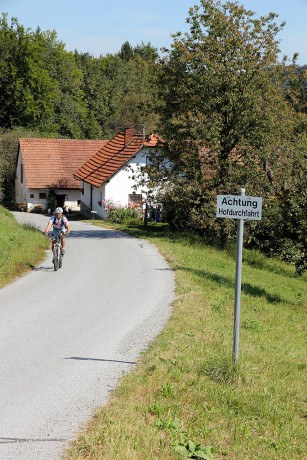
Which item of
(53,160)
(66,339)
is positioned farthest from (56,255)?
(53,160)

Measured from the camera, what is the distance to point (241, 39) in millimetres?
25594

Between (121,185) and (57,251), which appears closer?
(57,251)

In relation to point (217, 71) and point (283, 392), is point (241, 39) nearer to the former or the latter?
point (217, 71)

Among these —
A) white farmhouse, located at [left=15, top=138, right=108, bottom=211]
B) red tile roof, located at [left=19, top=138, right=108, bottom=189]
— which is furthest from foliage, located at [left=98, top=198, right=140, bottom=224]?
red tile roof, located at [left=19, top=138, right=108, bottom=189]

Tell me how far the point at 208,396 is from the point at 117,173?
34568mm

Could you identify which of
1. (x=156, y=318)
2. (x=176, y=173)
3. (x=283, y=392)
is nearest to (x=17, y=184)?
(x=176, y=173)

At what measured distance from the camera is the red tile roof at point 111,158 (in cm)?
4075

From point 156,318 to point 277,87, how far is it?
18107 mm

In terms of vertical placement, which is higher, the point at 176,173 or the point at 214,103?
the point at 214,103

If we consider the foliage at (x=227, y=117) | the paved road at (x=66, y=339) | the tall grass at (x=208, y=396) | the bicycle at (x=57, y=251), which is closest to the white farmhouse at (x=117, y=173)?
the foliage at (x=227, y=117)

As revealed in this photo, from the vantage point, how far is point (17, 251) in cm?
1833

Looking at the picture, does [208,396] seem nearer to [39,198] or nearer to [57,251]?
[57,251]

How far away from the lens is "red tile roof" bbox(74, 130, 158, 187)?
40.8 m

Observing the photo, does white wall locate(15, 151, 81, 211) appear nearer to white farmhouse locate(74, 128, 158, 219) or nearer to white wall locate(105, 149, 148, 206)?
white farmhouse locate(74, 128, 158, 219)
